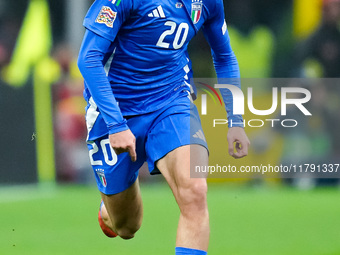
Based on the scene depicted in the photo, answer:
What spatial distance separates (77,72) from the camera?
39.4 ft

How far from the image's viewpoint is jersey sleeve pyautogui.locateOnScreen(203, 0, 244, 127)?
544 centimetres

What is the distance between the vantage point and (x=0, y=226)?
28.5 ft

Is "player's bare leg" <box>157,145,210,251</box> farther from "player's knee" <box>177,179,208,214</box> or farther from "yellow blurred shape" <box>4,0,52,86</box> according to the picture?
"yellow blurred shape" <box>4,0,52,86</box>

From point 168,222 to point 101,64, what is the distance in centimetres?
428

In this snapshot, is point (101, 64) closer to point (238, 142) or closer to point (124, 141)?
point (124, 141)

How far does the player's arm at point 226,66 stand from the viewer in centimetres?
537

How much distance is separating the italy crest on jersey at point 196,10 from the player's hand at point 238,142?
0.77 m

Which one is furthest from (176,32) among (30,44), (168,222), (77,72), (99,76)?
(30,44)

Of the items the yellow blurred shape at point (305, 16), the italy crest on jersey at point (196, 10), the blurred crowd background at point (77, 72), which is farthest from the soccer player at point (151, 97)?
the yellow blurred shape at point (305, 16)

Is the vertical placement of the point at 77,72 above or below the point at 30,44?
below

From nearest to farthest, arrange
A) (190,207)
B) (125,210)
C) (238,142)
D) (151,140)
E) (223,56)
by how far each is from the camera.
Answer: (190,207) < (151,140) < (238,142) < (223,56) < (125,210)

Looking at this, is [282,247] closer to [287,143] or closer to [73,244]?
[73,244]

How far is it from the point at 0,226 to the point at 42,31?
4444 mm

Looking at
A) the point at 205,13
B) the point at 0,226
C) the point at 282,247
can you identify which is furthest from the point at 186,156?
the point at 0,226
